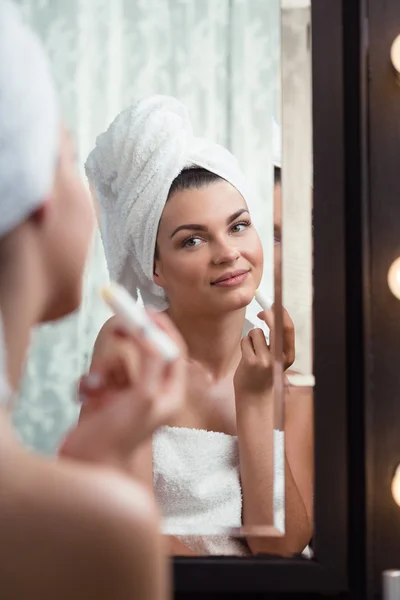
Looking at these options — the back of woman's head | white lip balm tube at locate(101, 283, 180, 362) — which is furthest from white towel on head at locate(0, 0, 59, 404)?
white lip balm tube at locate(101, 283, 180, 362)

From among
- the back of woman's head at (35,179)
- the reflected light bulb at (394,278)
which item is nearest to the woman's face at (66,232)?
the back of woman's head at (35,179)

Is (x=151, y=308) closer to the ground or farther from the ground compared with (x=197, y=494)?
farther from the ground

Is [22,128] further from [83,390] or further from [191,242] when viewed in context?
[191,242]

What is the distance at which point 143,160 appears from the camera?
872 millimetres

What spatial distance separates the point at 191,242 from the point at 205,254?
0.02 metres

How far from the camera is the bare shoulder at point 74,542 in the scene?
1.41 ft

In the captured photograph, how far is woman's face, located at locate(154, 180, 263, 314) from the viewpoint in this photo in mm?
865

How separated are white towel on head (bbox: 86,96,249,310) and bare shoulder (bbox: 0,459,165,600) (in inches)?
16.9

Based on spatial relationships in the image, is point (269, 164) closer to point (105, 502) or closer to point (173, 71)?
point (173, 71)

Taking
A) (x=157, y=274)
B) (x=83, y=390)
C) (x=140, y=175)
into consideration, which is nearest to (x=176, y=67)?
(x=140, y=175)

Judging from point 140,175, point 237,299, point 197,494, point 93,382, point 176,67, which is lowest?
point 197,494

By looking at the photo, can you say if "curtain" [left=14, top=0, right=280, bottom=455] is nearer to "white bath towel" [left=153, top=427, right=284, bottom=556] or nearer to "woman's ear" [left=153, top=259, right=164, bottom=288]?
"woman's ear" [left=153, top=259, right=164, bottom=288]

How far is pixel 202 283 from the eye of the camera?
34.2 inches

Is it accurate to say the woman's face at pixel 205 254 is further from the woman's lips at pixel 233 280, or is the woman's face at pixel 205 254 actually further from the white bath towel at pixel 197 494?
the white bath towel at pixel 197 494
